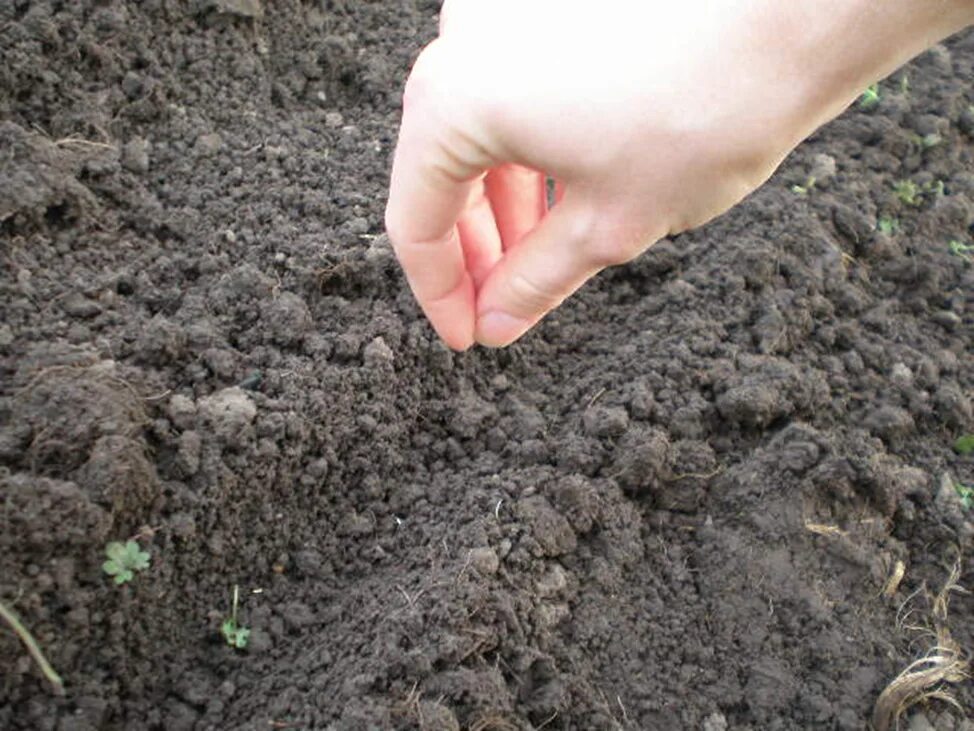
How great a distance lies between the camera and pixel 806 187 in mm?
2482

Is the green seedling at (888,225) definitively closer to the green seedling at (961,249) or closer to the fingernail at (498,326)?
the green seedling at (961,249)

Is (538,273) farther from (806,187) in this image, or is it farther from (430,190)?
(806,187)

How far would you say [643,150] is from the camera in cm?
126

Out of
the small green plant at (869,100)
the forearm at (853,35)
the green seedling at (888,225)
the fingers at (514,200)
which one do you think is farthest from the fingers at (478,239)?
the small green plant at (869,100)

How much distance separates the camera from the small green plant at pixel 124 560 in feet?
5.27

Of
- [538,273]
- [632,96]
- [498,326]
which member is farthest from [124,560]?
[632,96]

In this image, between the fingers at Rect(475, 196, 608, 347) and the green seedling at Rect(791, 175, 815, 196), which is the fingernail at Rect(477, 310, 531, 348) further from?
the green seedling at Rect(791, 175, 815, 196)

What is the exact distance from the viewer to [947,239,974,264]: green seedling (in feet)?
8.12

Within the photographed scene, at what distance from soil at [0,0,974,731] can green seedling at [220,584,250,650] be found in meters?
0.02

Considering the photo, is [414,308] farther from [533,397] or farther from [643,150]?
[643,150]

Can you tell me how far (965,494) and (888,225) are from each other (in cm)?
73

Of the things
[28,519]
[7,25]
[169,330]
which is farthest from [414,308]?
[7,25]

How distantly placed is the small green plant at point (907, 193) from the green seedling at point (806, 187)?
235 mm

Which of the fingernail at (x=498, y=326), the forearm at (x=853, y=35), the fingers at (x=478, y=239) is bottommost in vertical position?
the fingernail at (x=498, y=326)
